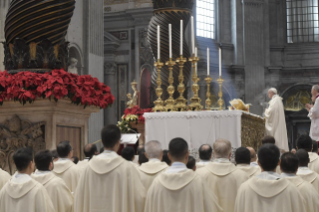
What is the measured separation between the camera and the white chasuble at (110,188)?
400cm

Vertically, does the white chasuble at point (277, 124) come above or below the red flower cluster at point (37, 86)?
below

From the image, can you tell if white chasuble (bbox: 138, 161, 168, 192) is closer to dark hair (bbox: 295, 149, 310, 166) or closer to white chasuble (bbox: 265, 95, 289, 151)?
dark hair (bbox: 295, 149, 310, 166)

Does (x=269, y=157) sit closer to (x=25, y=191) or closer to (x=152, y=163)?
(x=152, y=163)

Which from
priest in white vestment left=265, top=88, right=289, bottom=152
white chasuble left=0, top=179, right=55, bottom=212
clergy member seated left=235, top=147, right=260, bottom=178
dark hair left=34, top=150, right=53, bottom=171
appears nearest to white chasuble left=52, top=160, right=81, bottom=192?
dark hair left=34, top=150, right=53, bottom=171

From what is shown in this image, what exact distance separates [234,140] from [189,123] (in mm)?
726

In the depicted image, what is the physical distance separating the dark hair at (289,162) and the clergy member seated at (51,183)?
1.99 m

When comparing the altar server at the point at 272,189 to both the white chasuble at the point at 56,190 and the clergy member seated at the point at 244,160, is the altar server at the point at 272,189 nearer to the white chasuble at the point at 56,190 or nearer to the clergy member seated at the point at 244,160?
the clergy member seated at the point at 244,160

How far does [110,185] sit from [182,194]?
60cm

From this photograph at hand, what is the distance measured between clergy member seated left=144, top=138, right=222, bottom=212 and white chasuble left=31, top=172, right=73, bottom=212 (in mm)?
1195

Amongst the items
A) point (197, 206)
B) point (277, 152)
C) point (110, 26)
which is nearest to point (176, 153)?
point (197, 206)

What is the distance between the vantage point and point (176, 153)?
3.75 m

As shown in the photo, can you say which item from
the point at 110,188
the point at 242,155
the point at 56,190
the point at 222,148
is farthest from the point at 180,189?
the point at 56,190

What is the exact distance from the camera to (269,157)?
3.64m

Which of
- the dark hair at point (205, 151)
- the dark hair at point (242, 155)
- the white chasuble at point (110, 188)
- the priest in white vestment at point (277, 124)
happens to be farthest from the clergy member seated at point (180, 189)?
the priest in white vestment at point (277, 124)
